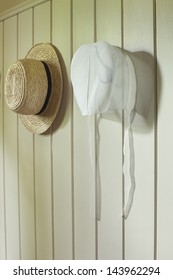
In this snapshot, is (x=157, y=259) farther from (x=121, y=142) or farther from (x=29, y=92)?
(x=29, y=92)

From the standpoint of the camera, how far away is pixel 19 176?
1470 millimetres

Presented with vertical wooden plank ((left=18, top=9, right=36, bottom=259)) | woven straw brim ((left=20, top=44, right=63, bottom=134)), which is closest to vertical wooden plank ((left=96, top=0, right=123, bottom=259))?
woven straw brim ((left=20, top=44, right=63, bottom=134))

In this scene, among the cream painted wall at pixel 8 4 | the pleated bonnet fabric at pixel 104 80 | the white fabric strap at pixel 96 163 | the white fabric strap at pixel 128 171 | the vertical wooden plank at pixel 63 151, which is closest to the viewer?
the pleated bonnet fabric at pixel 104 80

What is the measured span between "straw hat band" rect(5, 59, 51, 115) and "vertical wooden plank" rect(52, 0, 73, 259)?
0.08 meters

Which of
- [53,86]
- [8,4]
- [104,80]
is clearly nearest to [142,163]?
[104,80]

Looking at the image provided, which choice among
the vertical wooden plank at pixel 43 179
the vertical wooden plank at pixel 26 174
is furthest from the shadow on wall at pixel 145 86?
the vertical wooden plank at pixel 26 174

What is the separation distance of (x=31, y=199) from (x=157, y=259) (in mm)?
695

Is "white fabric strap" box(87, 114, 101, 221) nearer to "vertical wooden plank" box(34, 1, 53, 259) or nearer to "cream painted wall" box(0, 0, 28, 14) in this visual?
"vertical wooden plank" box(34, 1, 53, 259)

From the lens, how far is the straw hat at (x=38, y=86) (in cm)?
114

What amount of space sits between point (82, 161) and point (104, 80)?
42 centimetres

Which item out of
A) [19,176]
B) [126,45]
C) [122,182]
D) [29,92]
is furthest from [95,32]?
[19,176]

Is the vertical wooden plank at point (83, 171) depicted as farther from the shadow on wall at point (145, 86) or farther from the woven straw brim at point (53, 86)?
the shadow on wall at point (145, 86)

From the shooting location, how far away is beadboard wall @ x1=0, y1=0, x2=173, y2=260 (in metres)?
0.91

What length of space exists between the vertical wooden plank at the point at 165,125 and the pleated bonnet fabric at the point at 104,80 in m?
0.10
